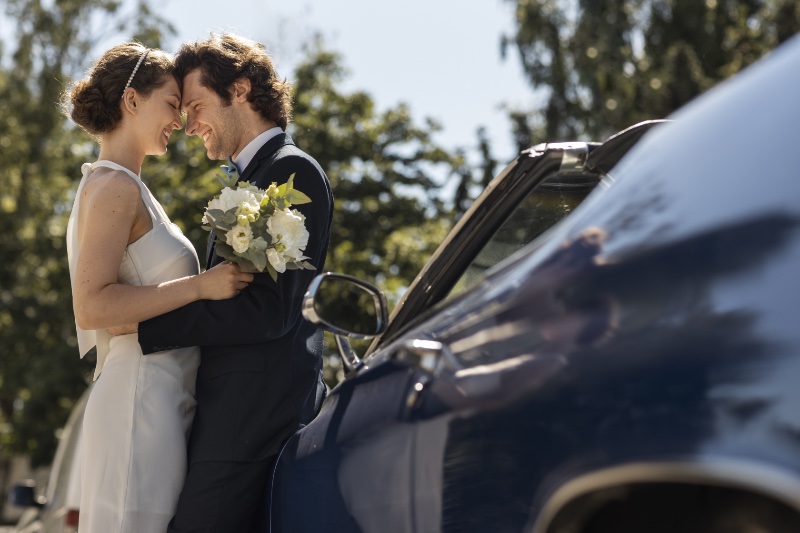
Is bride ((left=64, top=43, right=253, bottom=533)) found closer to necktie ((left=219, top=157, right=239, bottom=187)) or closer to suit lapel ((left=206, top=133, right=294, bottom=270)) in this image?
suit lapel ((left=206, top=133, right=294, bottom=270))

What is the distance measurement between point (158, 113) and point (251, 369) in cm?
105

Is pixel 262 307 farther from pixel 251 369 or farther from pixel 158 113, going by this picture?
pixel 158 113

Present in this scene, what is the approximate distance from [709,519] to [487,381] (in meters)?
0.43

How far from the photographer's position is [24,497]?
7.57 meters

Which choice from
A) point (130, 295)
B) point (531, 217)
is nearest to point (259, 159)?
point (130, 295)

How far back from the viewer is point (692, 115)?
6.06ft

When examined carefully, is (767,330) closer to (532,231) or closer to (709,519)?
(709,519)

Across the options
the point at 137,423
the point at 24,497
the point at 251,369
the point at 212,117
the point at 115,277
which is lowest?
the point at 24,497

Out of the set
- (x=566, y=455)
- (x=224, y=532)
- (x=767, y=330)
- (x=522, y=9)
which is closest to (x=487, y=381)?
(x=566, y=455)

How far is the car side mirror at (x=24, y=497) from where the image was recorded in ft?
24.7

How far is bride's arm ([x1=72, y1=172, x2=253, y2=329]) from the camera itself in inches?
134

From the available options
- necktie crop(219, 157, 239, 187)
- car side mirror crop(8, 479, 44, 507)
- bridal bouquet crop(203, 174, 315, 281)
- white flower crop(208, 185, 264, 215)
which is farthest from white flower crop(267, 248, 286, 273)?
car side mirror crop(8, 479, 44, 507)

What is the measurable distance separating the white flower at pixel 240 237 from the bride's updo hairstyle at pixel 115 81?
832mm

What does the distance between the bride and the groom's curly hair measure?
0.32ft
